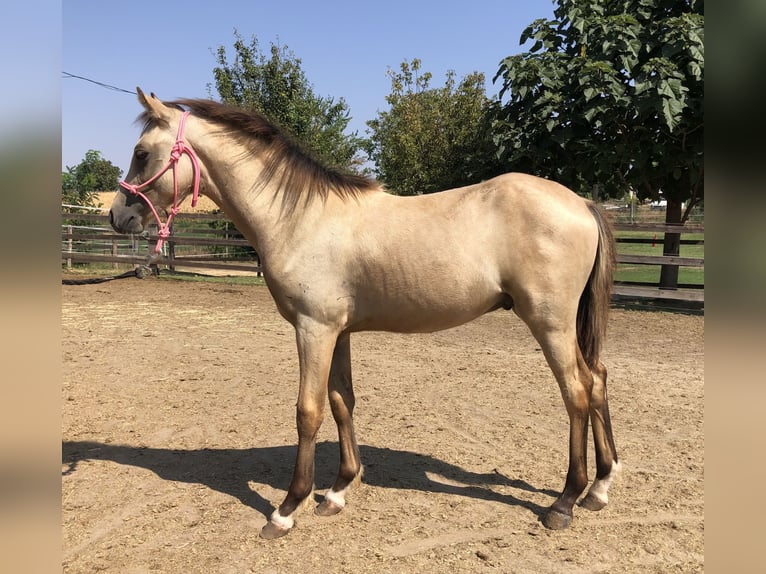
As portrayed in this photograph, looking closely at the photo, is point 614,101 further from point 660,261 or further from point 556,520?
point 556,520

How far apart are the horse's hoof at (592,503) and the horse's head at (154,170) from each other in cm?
309

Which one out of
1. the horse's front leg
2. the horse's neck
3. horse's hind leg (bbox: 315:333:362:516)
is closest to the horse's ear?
the horse's neck

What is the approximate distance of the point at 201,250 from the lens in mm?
22234

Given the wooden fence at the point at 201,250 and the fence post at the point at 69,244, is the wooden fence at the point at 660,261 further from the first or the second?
the fence post at the point at 69,244

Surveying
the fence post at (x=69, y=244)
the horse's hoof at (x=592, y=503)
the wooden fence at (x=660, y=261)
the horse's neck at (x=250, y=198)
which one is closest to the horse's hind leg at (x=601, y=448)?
the horse's hoof at (x=592, y=503)

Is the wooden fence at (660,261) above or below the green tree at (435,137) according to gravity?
below

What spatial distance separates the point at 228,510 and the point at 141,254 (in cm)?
1648

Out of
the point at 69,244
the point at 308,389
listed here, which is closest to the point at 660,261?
the point at 308,389

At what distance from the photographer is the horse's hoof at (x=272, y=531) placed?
9.63 feet

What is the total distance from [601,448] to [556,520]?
62cm

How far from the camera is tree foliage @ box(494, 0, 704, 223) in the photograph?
30.3ft

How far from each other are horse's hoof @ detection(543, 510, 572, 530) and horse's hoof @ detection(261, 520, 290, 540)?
59.3 inches

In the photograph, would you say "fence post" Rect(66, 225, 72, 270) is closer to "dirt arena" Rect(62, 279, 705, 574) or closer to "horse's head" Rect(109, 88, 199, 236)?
"dirt arena" Rect(62, 279, 705, 574)
